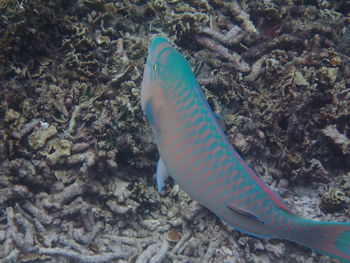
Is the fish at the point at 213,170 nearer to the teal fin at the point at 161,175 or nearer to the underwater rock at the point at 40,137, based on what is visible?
the teal fin at the point at 161,175

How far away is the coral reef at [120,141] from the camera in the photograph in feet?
11.3

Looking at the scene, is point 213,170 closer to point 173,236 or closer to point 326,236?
point 326,236

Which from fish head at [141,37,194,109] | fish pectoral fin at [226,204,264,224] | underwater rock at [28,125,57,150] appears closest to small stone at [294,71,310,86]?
fish head at [141,37,194,109]

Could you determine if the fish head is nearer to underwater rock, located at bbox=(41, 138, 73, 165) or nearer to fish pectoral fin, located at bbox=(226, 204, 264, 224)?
fish pectoral fin, located at bbox=(226, 204, 264, 224)

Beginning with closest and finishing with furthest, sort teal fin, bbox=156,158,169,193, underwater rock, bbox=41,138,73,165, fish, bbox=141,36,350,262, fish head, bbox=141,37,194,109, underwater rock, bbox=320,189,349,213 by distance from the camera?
fish, bbox=141,36,350,262
fish head, bbox=141,37,194,109
teal fin, bbox=156,158,169,193
underwater rock, bbox=41,138,73,165
underwater rock, bbox=320,189,349,213

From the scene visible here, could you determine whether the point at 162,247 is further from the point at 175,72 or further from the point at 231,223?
the point at 175,72

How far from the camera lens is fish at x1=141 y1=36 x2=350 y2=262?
2.19 metres

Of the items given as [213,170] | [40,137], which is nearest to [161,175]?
[213,170]

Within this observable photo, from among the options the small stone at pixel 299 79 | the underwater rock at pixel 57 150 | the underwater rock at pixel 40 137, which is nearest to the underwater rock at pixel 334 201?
the small stone at pixel 299 79

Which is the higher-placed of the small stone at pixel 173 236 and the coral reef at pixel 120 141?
the coral reef at pixel 120 141

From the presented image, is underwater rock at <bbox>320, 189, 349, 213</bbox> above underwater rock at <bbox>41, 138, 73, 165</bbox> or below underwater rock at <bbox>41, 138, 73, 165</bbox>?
below

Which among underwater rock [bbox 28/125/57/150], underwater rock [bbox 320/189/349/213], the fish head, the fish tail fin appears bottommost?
underwater rock [bbox 320/189/349/213]

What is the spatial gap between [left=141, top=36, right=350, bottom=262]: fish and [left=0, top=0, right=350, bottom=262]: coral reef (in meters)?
1.41

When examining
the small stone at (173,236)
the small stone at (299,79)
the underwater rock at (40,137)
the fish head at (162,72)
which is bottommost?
the small stone at (173,236)
